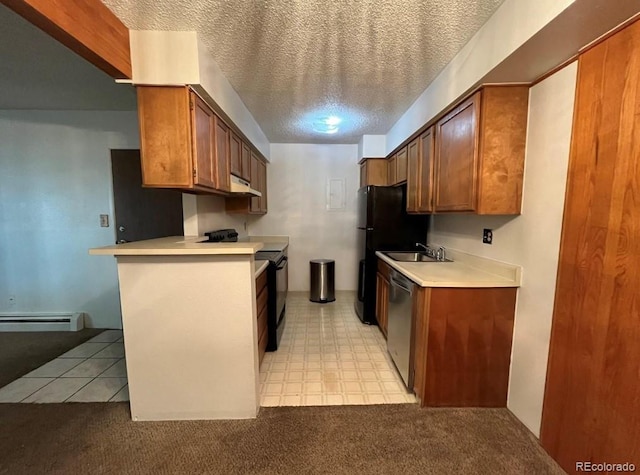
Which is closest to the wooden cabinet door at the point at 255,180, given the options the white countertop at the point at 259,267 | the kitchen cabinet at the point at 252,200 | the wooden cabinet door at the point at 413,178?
the kitchen cabinet at the point at 252,200

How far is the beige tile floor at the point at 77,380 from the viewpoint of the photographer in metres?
1.98

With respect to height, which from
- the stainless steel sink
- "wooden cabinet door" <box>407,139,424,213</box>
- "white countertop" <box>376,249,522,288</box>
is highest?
"wooden cabinet door" <box>407,139,424,213</box>

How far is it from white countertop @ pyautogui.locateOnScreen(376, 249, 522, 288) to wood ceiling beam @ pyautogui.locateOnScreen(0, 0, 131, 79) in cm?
222

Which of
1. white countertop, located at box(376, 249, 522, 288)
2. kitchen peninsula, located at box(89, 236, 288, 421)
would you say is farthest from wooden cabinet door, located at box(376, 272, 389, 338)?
kitchen peninsula, located at box(89, 236, 288, 421)

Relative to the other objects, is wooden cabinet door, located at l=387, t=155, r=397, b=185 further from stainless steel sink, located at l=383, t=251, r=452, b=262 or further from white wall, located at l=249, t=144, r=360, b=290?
stainless steel sink, located at l=383, t=251, r=452, b=262

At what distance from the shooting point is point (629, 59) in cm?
111

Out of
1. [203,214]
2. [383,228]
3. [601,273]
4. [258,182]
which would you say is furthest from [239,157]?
[601,273]

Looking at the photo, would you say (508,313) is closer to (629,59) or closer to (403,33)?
(629,59)

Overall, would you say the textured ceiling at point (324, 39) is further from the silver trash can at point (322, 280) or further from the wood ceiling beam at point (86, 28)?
the silver trash can at point (322, 280)

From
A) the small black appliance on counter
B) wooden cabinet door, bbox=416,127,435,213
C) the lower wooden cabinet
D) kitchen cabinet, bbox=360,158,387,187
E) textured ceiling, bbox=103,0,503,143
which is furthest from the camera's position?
kitchen cabinet, bbox=360,158,387,187

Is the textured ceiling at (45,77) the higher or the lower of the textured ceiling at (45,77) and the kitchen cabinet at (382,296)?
the higher

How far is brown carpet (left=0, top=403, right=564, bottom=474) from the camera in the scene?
144 cm

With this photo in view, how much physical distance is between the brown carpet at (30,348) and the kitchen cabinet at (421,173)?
372 cm

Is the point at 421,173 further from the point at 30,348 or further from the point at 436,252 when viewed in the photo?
the point at 30,348
